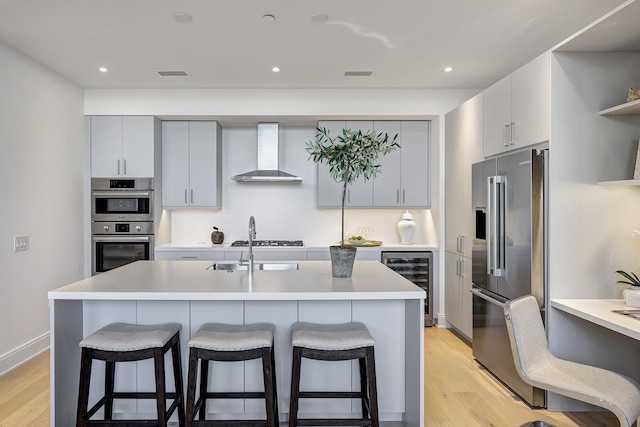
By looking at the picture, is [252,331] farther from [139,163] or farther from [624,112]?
[139,163]

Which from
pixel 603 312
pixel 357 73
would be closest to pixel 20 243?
pixel 357 73

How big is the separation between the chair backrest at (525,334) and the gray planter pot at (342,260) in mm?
909

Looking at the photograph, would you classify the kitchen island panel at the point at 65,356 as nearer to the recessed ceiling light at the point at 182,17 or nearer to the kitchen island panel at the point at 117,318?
the kitchen island panel at the point at 117,318

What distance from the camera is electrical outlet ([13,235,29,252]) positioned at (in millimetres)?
3570

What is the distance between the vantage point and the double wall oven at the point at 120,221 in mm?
4730

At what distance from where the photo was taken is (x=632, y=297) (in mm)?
2410

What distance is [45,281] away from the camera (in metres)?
3.98

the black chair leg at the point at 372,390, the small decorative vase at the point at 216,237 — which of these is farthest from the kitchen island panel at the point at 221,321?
the small decorative vase at the point at 216,237

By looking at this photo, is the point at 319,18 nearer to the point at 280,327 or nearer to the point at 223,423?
the point at 280,327

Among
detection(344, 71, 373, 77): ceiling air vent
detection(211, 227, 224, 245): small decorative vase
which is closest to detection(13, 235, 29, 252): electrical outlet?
detection(211, 227, 224, 245): small decorative vase

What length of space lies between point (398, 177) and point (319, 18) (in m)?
2.42

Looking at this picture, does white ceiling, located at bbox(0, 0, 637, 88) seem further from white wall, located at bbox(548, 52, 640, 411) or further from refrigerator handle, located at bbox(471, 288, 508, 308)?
refrigerator handle, located at bbox(471, 288, 508, 308)

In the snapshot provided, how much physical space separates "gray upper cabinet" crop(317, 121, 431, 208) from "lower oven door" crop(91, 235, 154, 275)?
2039 millimetres

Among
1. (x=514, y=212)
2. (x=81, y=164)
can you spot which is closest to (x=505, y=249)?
(x=514, y=212)
